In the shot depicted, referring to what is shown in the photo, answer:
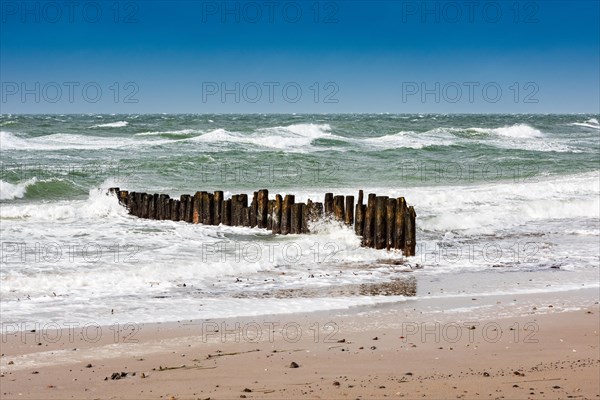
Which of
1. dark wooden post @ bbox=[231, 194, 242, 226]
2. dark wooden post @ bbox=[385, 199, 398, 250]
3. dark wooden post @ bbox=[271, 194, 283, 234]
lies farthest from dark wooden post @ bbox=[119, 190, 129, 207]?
dark wooden post @ bbox=[385, 199, 398, 250]

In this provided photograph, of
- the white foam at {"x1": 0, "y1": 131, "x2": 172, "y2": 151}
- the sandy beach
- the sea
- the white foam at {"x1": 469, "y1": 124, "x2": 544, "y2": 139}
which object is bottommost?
the sandy beach

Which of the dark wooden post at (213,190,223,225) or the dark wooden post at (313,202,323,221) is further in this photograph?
the dark wooden post at (213,190,223,225)

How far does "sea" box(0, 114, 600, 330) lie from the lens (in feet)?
29.4

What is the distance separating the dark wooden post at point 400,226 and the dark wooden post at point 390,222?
0.07 m

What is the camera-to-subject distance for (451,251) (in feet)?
42.5

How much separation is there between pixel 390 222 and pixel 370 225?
0.46m

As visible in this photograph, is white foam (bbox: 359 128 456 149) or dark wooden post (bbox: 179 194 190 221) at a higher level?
white foam (bbox: 359 128 456 149)

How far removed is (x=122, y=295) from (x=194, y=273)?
152 cm

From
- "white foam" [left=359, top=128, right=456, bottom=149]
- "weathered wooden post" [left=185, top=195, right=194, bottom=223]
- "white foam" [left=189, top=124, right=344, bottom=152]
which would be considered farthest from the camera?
"white foam" [left=359, top=128, right=456, bottom=149]

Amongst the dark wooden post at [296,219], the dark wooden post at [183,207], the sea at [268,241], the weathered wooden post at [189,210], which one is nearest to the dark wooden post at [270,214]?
the sea at [268,241]

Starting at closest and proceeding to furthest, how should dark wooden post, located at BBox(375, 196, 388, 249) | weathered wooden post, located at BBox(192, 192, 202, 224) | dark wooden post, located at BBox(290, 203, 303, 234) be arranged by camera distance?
1. dark wooden post, located at BBox(375, 196, 388, 249)
2. dark wooden post, located at BBox(290, 203, 303, 234)
3. weathered wooden post, located at BBox(192, 192, 202, 224)

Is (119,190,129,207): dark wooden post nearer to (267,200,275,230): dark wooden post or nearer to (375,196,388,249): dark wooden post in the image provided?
(267,200,275,230): dark wooden post

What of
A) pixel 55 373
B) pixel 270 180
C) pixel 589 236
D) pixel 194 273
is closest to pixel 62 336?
pixel 55 373

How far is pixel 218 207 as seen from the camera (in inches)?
627
